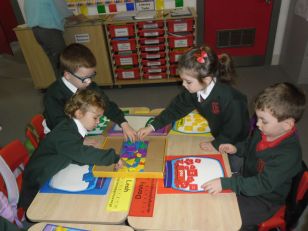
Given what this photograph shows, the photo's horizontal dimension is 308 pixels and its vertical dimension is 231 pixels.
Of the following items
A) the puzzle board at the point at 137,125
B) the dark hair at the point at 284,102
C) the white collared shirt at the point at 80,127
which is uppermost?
the dark hair at the point at 284,102

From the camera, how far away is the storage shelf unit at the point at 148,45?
3293 millimetres

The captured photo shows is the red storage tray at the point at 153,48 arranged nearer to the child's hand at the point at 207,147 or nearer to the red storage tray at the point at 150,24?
the red storage tray at the point at 150,24

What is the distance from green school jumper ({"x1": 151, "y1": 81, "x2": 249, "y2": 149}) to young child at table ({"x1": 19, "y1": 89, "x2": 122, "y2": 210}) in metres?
0.40

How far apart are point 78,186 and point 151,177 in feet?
1.14

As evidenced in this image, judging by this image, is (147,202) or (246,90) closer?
(147,202)

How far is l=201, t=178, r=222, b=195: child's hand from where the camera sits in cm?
112

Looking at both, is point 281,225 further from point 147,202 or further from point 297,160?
point 147,202

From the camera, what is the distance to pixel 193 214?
1.05 m

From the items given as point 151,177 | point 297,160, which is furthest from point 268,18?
point 151,177

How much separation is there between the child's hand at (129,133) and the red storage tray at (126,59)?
215cm

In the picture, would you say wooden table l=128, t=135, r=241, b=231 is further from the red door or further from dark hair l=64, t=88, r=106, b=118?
the red door

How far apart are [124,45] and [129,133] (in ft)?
7.38

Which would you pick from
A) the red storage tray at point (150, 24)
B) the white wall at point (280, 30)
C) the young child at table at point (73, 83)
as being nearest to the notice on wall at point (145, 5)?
the red storage tray at point (150, 24)

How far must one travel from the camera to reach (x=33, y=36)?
336cm
